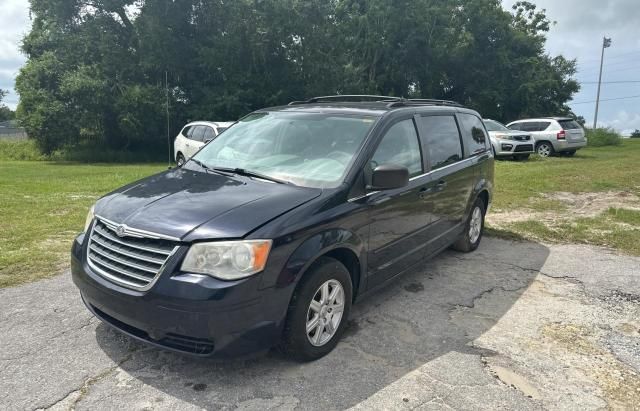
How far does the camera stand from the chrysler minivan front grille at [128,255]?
109 inches

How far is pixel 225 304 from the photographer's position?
2.65 m

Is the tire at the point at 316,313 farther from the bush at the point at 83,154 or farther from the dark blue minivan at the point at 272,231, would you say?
the bush at the point at 83,154

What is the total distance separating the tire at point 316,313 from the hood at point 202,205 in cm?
49

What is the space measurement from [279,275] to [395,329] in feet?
4.46

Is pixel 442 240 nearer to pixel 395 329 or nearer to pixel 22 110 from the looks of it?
pixel 395 329

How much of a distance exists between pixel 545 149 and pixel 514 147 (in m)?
2.91

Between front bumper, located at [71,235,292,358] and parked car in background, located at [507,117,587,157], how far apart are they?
1854cm

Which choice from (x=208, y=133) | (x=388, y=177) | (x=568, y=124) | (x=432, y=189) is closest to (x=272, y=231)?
(x=388, y=177)

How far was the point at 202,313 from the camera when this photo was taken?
2643 millimetres

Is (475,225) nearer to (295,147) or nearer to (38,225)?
(295,147)

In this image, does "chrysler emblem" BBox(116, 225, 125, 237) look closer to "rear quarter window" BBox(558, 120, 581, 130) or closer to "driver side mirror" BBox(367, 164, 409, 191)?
"driver side mirror" BBox(367, 164, 409, 191)

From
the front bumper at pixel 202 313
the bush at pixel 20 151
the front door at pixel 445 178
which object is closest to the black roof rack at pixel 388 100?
the front door at pixel 445 178

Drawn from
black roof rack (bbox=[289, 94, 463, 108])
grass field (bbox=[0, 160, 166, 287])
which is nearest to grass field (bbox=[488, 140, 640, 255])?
black roof rack (bbox=[289, 94, 463, 108])

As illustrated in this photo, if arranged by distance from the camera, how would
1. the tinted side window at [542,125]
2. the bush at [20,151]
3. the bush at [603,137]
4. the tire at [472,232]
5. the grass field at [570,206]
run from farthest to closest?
the bush at [20,151]
the bush at [603,137]
the tinted side window at [542,125]
the grass field at [570,206]
the tire at [472,232]
